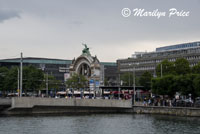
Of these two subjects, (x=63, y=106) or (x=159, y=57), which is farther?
(x=159, y=57)

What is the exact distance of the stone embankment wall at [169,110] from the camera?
73.2 metres

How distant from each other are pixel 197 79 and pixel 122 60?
3782 inches

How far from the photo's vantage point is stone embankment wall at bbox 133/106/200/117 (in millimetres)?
73250

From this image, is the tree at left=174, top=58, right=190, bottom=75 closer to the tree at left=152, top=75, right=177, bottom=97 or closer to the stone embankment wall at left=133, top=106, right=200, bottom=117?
the tree at left=152, top=75, right=177, bottom=97

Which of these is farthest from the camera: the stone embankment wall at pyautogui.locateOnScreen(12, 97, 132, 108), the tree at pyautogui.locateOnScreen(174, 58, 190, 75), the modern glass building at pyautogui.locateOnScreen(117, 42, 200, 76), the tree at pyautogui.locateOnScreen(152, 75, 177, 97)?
the modern glass building at pyautogui.locateOnScreen(117, 42, 200, 76)

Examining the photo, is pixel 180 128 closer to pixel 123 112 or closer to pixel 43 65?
pixel 123 112

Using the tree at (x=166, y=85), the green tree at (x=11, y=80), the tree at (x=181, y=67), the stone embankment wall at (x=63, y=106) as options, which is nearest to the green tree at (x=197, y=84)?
the tree at (x=166, y=85)

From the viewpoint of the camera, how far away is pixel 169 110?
257ft

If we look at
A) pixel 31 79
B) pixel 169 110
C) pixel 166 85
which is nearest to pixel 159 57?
pixel 31 79

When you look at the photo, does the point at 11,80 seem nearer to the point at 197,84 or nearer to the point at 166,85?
the point at 166,85

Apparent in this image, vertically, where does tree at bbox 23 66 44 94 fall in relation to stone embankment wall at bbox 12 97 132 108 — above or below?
above

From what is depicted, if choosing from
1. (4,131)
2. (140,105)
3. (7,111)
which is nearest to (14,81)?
(7,111)

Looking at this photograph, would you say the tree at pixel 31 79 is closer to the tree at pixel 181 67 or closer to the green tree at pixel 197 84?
the tree at pixel 181 67

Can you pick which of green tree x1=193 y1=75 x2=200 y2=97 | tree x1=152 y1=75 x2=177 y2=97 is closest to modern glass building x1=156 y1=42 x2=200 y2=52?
tree x1=152 y1=75 x2=177 y2=97
